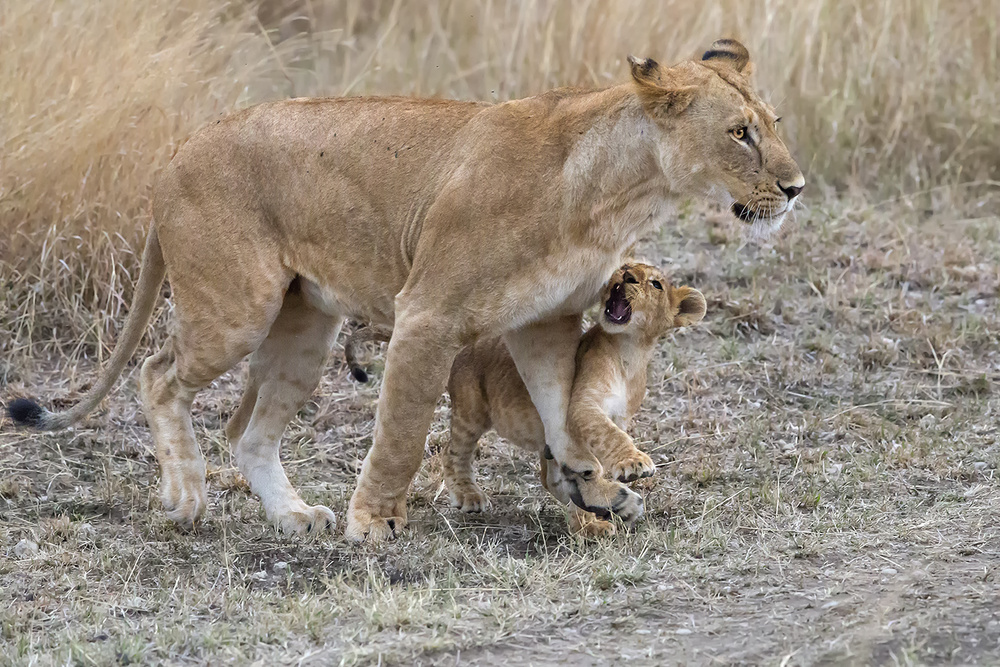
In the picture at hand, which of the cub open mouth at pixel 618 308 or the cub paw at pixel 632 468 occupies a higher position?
the cub open mouth at pixel 618 308

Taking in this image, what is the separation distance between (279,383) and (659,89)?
1.82 meters

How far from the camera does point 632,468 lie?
4.46 m

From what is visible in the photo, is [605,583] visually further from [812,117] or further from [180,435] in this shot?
[812,117]

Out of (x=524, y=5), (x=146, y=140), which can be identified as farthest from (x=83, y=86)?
(x=524, y=5)

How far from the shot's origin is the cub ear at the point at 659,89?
4293 mm

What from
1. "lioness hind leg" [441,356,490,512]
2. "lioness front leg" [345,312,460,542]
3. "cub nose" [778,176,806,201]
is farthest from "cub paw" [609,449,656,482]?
"cub nose" [778,176,806,201]

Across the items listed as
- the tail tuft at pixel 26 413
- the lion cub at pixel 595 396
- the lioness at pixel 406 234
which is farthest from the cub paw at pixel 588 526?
the tail tuft at pixel 26 413

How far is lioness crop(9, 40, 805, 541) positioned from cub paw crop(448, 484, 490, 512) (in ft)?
1.47

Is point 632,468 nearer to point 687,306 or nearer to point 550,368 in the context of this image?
point 550,368

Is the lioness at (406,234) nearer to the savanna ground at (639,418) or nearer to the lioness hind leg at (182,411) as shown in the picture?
the lioness hind leg at (182,411)

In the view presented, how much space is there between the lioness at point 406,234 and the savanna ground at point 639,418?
39 centimetres

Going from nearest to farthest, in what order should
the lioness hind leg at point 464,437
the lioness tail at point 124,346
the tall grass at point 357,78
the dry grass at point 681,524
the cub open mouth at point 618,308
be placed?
1. the dry grass at point 681,524
2. the cub open mouth at point 618,308
3. the lioness hind leg at point 464,437
4. the lioness tail at point 124,346
5. the tall grass at point 357,78

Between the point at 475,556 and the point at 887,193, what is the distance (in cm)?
511

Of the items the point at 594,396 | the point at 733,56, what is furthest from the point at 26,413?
the point at 733,56
